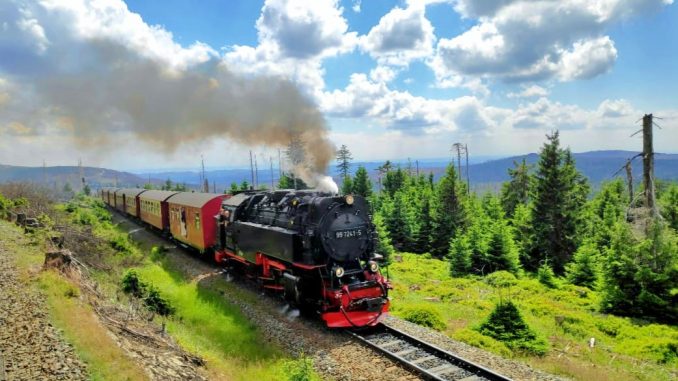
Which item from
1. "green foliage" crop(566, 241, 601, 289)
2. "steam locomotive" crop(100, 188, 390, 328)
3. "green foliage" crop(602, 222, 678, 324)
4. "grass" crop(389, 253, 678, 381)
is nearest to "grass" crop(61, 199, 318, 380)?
"steam locomotive" crop(100, 188, 390, 328)

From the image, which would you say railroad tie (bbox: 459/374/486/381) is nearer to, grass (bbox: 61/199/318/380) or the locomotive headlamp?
grass (bbox: 61/199/318/380)

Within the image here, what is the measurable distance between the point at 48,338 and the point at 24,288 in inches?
149

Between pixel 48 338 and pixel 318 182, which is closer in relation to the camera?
pixel 48 338

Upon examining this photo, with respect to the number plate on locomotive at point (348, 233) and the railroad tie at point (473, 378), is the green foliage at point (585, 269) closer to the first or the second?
the number plate on locomotive at point (348, 233)

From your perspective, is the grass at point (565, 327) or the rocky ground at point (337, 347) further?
the grass at point (565, 327)

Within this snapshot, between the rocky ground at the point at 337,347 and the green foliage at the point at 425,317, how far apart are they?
20.6 inches

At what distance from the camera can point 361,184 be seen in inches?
1970

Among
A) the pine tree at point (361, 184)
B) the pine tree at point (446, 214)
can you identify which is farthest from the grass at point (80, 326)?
the pine tree at point (361, 184)

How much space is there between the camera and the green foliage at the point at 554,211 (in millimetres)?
24016

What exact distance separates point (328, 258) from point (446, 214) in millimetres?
21037

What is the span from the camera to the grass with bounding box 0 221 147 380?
6969 mm

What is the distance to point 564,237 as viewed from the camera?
79.0ft

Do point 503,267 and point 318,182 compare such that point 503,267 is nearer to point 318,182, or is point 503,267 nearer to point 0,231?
point 318,182

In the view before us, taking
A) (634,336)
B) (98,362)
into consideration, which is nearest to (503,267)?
(634,336)
